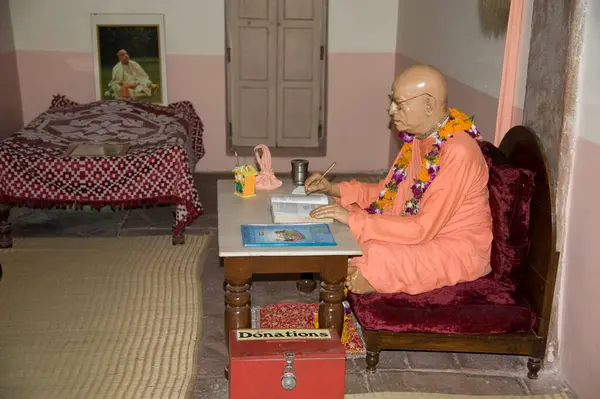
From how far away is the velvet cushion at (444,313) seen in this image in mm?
3547

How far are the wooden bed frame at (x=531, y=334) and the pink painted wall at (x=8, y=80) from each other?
5097mm

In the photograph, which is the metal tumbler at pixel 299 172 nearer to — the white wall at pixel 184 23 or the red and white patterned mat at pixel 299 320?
the red and white patterned mat at pixel 299 320

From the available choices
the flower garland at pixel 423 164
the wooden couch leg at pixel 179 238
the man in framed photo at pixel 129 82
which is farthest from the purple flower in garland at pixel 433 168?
the man in framed photo at pixel 129 82

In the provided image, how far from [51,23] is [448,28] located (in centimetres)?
430

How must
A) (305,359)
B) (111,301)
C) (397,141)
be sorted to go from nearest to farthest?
1. (305,359)
2. (111,301)
3. (397,141)

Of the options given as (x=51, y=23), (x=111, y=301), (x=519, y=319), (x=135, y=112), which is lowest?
(x=111, y=301)

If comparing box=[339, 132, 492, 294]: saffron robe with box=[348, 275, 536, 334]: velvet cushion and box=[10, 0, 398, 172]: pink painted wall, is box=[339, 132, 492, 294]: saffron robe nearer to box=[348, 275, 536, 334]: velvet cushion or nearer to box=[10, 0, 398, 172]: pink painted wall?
box=[348, 275, 536, 334]: velvet cushion

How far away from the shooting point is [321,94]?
7.87m

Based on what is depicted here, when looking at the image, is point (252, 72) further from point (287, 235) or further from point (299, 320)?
point (287, 235)

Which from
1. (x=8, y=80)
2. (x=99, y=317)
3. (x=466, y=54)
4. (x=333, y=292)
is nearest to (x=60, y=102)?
(x=8, y=80)

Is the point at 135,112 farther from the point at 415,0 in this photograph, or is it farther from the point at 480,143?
the point at 480,143

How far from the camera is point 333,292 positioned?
3494 mm

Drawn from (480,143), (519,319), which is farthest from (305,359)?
(480,143)

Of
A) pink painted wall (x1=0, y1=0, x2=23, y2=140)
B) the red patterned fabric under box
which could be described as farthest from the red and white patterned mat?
pink painted wall (x1=0, y1=0, x2=23, y2=140)
